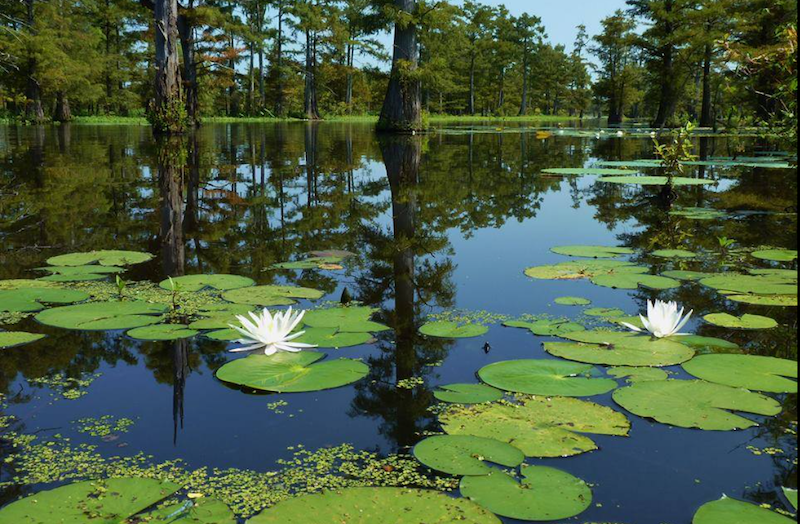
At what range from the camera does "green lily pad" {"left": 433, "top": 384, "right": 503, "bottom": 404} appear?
1.52 meters

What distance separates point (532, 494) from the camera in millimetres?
1088

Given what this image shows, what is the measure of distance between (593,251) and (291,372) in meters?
2.01

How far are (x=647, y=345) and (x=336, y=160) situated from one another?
274 inches

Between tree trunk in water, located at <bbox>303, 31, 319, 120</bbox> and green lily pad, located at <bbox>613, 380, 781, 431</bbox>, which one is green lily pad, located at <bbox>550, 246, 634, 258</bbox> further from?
tree trunk in water, located at <bbox>303, 31, 319, 120</bbox>

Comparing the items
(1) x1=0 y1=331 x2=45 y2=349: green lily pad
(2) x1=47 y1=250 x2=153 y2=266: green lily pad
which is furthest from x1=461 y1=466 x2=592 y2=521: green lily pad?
(2) x1=47 y1=250 x2=153 y2=266: green lily pad

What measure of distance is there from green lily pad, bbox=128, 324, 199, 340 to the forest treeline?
268 cm

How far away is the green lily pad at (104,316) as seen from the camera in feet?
6.70

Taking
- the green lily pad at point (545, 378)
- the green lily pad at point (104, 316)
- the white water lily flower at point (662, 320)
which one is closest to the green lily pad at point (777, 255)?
the white water lily flower at point (662, 320)

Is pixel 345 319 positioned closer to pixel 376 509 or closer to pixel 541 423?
pixel 541 423

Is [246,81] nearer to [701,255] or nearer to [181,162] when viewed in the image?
[181,162]

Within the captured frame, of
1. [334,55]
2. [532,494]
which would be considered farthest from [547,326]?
[334,55]

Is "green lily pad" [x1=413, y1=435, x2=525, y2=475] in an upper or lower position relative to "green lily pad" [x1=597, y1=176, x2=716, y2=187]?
lower

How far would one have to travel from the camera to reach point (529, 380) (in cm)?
161

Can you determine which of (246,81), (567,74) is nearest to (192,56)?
(246,81)
